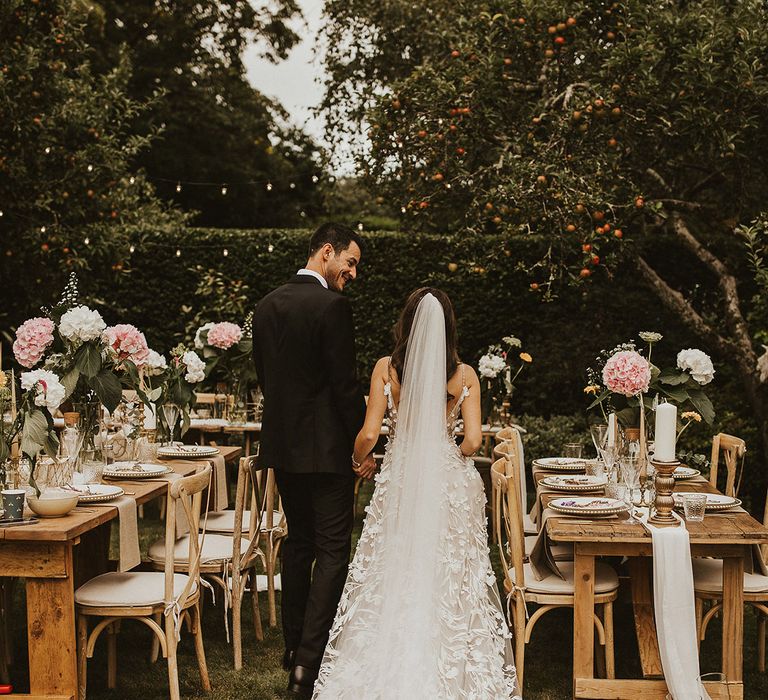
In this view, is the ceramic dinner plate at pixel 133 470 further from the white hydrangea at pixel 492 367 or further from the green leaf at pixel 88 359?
the white hydrangea at pixel 492 367

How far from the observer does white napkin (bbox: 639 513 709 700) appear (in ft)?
11.8

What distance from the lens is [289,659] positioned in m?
4.25

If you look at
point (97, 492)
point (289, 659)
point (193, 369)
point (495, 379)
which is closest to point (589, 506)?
point (289, 659)

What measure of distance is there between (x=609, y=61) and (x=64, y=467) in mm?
4693

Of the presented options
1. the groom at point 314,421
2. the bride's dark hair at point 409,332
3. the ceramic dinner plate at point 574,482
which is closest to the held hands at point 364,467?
the groom at point 314,421

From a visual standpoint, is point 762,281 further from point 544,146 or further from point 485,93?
point 485,93

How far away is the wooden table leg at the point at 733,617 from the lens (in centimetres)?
375

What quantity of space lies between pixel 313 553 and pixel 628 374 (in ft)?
5.31

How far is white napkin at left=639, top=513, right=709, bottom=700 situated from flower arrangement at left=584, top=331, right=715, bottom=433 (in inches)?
29.6

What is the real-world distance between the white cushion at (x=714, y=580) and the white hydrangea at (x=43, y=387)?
2.84 meters

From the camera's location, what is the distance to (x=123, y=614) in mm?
3695

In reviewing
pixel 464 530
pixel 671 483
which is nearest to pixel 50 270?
pixel 464 530

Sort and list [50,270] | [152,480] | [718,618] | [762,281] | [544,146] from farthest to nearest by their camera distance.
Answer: [50,270] → [544,146] → [762,281] → [718,618] → [152,480]

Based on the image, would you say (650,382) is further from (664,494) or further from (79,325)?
(79,325)
